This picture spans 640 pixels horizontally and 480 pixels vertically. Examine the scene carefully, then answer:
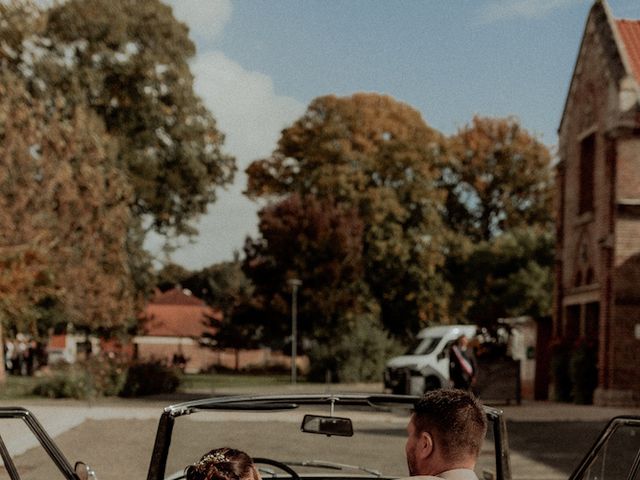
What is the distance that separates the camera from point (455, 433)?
3033 millimetres

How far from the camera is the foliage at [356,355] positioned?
44.9m

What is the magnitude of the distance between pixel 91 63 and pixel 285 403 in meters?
39.2

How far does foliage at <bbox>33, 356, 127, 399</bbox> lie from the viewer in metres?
30.3

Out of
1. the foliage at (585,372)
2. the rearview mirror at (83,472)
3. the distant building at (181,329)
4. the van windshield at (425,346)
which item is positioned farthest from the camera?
the distant building at (181,329)

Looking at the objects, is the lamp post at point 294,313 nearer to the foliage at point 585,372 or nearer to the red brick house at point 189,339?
the red brick house at point 189,339

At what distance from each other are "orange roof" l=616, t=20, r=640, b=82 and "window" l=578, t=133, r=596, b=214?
101 inches

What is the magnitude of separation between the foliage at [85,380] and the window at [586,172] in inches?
539

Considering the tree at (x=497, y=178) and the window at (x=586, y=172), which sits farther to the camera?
the tree at (x=497, y=178)

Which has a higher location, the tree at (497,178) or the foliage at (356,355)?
the tree at (497,178)

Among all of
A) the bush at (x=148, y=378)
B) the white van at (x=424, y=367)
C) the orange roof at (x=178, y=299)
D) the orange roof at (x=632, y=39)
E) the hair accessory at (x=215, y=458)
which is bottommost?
the bush at (x=148, y=378)

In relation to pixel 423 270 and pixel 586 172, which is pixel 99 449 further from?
pixel 423 270

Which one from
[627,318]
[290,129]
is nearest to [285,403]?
[627,318]

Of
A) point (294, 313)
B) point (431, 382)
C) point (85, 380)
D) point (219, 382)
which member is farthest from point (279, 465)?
point (219, 382)

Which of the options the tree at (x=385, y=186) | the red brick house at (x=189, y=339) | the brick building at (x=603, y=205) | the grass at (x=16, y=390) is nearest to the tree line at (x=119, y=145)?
the grass at (x=16, y=390)
